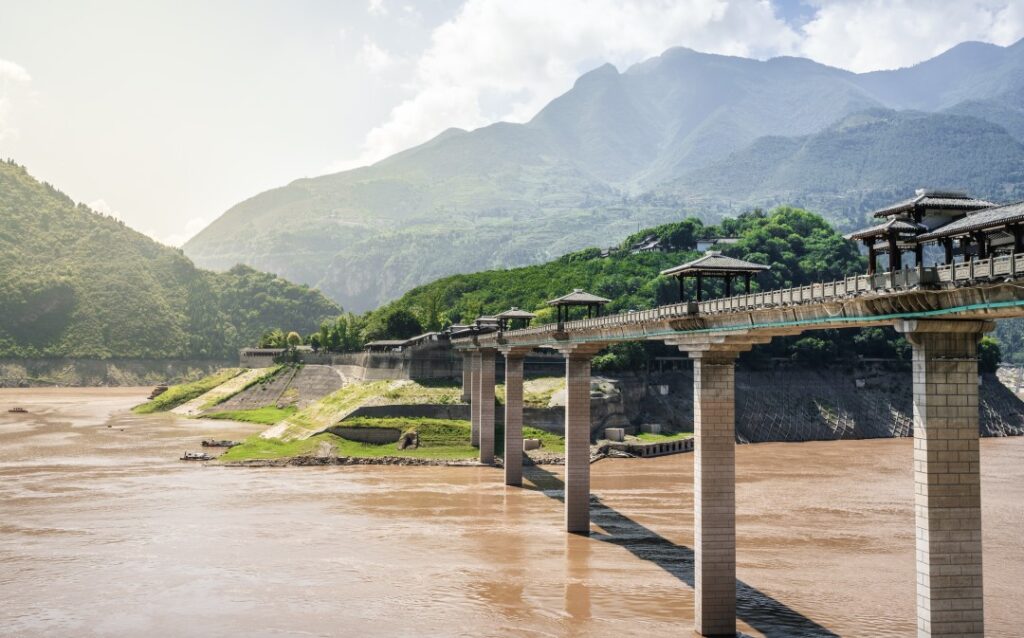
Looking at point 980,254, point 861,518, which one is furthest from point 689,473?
point 980,254

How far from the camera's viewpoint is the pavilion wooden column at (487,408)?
87125 millimetres

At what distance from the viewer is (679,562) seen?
1859 inches

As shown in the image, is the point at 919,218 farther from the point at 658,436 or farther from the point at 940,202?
the point at 658,436

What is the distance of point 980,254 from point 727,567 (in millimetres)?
16248

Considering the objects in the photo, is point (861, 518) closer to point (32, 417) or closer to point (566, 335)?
point (566, 335)

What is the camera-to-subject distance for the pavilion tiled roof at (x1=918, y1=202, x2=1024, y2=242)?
25.6m

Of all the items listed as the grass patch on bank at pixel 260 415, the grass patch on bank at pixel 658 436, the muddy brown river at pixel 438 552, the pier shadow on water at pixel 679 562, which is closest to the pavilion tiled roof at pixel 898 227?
the pier shadow on water at pixel 679 562

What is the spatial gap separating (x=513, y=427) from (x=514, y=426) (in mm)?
126

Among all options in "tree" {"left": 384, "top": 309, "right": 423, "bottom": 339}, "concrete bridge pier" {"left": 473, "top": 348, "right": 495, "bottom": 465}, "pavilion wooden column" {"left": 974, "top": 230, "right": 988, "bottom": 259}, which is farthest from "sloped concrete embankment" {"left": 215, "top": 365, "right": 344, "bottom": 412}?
"pavilion wooden column" {"left": 974, "top": 230, "right": 988, "bottom": 259}

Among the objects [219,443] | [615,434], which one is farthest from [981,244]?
[219,443]

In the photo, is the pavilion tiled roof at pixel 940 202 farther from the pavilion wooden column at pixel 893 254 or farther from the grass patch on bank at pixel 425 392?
the grass patch on bank at pixel 425 392

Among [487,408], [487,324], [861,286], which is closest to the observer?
[861,286]

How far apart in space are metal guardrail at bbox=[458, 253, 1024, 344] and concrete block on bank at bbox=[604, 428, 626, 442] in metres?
53.7

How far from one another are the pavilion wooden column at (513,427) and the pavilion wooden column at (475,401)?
55.4ft
